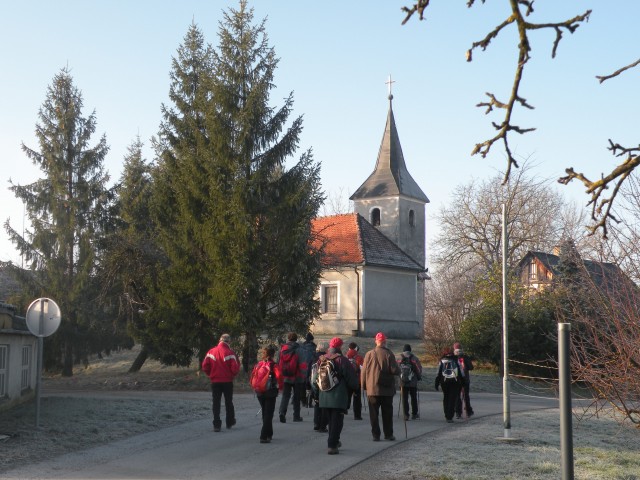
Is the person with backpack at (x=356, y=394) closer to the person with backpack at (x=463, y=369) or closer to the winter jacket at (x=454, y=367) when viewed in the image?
the winter jacket at (x=454, y=367)

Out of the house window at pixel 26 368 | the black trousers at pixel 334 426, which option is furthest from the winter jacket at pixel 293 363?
the house window at pixel 26 368

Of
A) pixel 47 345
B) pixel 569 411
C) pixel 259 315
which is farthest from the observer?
pixel 47 345

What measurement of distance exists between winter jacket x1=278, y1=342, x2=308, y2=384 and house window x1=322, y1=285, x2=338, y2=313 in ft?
99.3

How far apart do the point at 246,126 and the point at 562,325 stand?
2421 centimetres

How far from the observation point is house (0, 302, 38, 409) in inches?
781

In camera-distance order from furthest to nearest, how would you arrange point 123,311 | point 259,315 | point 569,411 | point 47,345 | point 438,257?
point 438,257
point 47,345
point 123,311
point 259,315
point 569,411

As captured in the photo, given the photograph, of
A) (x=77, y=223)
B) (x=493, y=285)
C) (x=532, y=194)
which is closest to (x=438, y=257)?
(x=532, y=194)

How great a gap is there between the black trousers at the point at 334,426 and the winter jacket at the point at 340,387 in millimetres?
94

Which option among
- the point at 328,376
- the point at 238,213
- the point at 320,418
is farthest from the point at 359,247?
the point at 328,376

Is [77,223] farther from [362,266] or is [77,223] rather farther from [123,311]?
[362,266]

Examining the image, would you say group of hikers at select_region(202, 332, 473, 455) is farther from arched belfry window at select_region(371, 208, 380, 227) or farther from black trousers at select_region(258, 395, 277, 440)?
arched belfry window at select_region(371, 208, 380, 227)

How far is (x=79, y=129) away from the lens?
38062mm

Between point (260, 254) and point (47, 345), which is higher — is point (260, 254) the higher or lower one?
the higher one

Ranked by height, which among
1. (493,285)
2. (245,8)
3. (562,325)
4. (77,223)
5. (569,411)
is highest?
(245,8)
